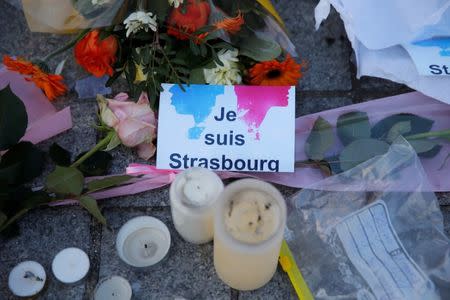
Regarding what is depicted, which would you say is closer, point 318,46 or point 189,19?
point 189,19

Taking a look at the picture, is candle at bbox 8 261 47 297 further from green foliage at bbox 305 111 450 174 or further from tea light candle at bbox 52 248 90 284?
green foliage at bbox 305 111 450 174

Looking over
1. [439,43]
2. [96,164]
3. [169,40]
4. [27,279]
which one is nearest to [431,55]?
[439,43]

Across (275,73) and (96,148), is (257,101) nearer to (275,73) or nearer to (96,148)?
(275,73)

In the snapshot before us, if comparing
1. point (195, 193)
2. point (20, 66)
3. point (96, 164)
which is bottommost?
point (96, 164)

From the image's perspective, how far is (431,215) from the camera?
3.72 feet

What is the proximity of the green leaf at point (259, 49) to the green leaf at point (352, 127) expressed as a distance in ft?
0.73

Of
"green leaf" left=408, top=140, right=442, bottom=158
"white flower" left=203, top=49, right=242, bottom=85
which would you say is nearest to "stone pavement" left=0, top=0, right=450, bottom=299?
"green leaf" left=408, top=140, right=442, bottom=158

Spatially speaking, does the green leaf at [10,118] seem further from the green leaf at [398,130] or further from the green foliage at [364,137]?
the green leaf at [398,130]

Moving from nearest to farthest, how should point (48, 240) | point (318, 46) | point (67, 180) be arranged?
point (67, 180) → point (48, 240) → point (318, 46)

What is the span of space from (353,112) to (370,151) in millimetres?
112

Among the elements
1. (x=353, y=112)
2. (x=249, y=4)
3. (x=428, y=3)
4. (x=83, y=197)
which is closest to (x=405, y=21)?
(x=428, y=3)

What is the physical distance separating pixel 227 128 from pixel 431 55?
52 cm

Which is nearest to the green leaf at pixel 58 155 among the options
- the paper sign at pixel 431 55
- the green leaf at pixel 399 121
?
the green leaf at pixel 399 121

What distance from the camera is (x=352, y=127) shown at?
1.21 meters
